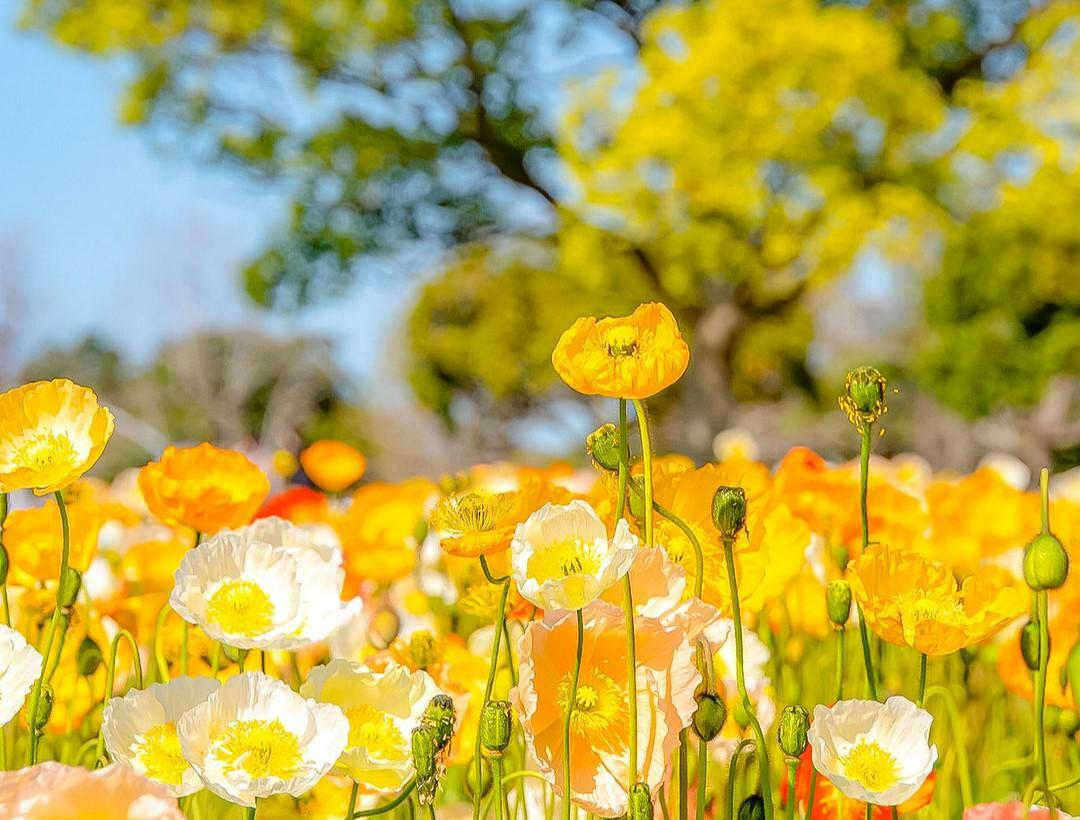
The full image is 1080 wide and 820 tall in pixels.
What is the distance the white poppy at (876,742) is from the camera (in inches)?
26.1

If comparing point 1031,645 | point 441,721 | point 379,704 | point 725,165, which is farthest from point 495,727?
point 725,165

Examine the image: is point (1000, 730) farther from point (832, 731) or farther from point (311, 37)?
point (311, 37)

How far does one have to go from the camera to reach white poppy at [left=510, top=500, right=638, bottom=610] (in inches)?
24.6

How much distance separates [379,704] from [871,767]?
0.92ft

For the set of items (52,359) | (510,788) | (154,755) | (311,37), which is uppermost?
(154,755)

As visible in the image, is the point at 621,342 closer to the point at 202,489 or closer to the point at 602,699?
the point at 602,699

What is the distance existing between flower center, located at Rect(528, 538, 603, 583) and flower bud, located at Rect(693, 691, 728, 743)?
0.29 feet

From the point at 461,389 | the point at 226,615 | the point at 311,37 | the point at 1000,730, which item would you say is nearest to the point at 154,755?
the point at 226,615

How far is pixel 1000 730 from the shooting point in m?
1.32

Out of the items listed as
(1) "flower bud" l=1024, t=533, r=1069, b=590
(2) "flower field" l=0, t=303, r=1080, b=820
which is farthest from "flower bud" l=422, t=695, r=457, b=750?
(1) "flower bud" l=1024, t=533, r=1069, b=590

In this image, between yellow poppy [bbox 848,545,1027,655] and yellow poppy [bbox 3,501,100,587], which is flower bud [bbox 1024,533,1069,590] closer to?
yellow poppy [bbox 848,545,1027,655]

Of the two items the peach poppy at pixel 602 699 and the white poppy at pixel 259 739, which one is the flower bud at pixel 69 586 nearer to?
the white poppy at pixel 259 739

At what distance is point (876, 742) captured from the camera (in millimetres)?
689

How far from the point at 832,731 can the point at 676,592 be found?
0.11 m
